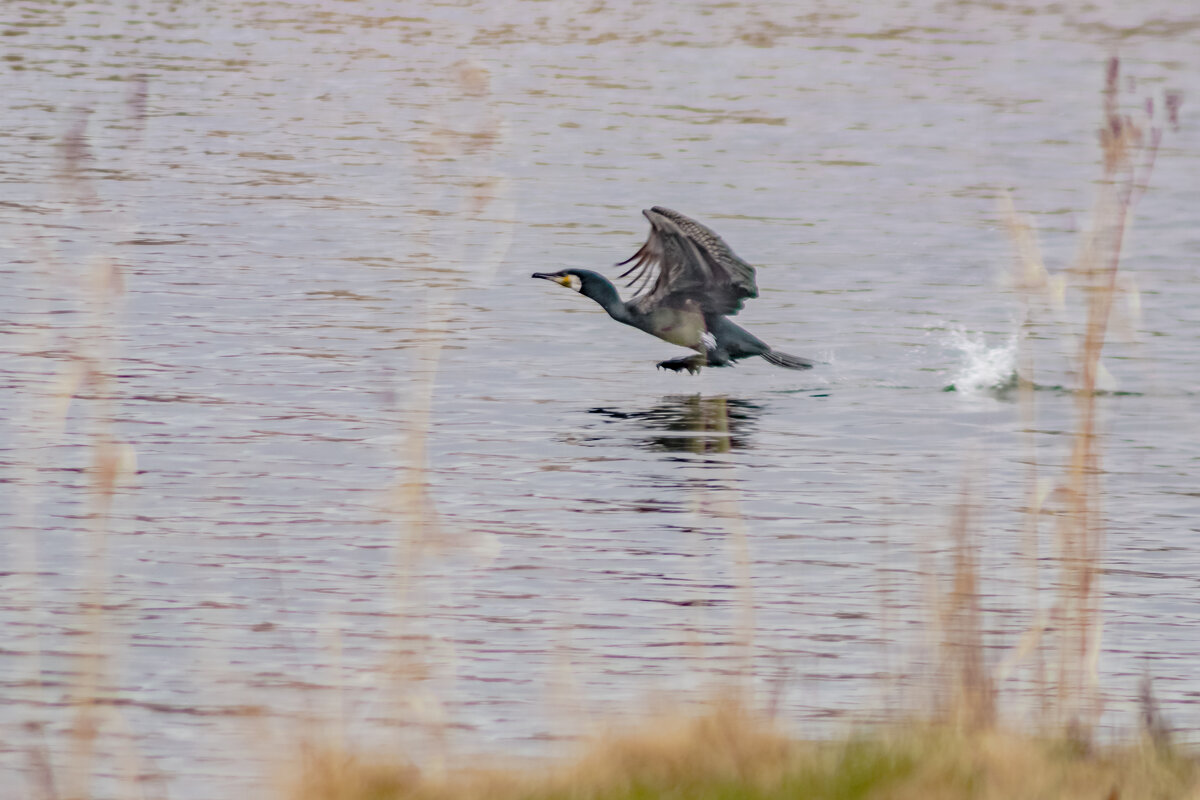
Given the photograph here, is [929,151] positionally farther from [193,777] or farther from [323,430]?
[193,777]

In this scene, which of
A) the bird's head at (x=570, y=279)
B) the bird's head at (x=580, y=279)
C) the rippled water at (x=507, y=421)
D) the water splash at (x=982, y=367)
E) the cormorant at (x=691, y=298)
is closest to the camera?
the rippled water at (x=507, y=421)

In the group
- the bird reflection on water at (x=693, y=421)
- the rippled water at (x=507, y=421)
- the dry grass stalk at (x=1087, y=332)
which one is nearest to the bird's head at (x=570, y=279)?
the rippled water at (x=507, y=421)

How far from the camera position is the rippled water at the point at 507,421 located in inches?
287

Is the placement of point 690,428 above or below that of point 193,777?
below

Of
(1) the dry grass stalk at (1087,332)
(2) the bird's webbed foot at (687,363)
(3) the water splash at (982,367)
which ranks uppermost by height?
(1) the dry grass stalk at (1087,332)

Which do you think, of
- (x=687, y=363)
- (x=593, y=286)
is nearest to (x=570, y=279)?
(x=593, y=286)

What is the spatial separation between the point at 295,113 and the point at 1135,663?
2519cm

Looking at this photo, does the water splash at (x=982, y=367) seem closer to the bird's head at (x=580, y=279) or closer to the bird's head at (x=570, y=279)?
the bird's head at (x=580, y=279)

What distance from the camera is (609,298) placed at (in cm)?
1534

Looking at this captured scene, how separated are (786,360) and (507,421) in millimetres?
2908

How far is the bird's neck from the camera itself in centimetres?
1532

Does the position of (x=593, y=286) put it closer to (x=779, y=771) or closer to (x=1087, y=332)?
(x=779, y=771)

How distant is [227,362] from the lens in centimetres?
1477

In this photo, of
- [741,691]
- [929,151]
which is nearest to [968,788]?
[741,691]
